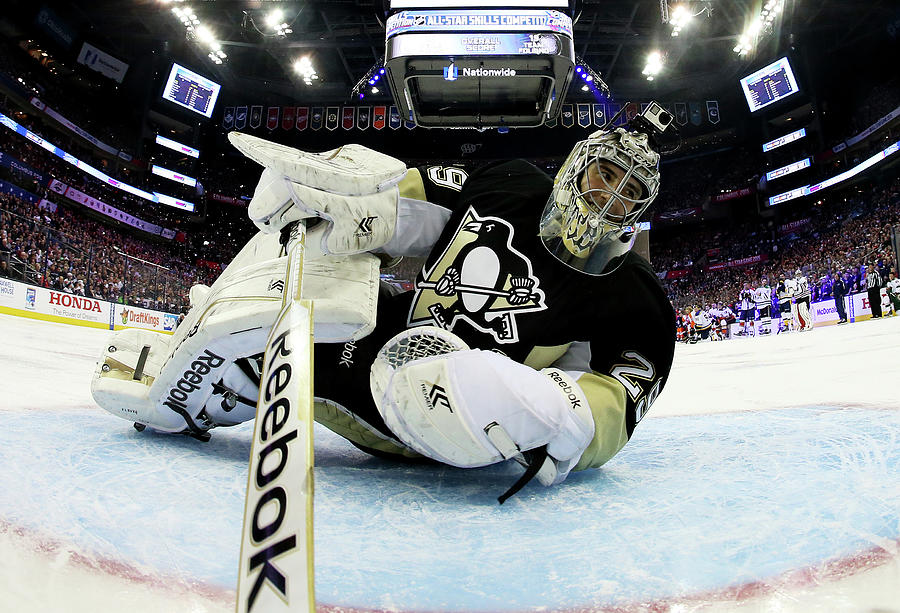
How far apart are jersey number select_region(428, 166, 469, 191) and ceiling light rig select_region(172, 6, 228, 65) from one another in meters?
15.7

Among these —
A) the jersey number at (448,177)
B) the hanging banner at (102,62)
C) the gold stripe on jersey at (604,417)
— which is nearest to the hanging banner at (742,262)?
the jersey number at (448,177)

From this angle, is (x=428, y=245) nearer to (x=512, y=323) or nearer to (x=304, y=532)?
(x=512, y=323)

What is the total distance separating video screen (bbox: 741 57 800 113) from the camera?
17484 millimetres

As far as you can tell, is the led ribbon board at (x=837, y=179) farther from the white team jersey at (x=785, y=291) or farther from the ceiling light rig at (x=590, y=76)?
the ceiling light rig at (x=590, y=76)

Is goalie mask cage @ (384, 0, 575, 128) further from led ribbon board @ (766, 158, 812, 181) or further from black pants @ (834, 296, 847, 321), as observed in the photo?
led ribbon board @ (766, 158, 812, 181)

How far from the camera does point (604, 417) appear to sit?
0.98m

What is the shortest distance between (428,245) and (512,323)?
1.19 ft

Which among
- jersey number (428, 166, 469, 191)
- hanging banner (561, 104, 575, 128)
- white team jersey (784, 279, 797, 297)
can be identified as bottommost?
jersey number (428, 166, 469, 191)

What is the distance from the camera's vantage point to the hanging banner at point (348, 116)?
17594 mm

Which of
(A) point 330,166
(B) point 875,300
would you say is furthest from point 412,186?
(B) point 875,300

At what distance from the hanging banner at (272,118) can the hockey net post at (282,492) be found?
65.6 feet

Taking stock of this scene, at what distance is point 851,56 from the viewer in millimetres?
18078

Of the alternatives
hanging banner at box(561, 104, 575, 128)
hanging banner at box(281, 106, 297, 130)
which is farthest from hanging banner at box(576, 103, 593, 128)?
hanging banner at box(281, 106, 297, 130)

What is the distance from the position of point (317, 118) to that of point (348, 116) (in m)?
1.25
